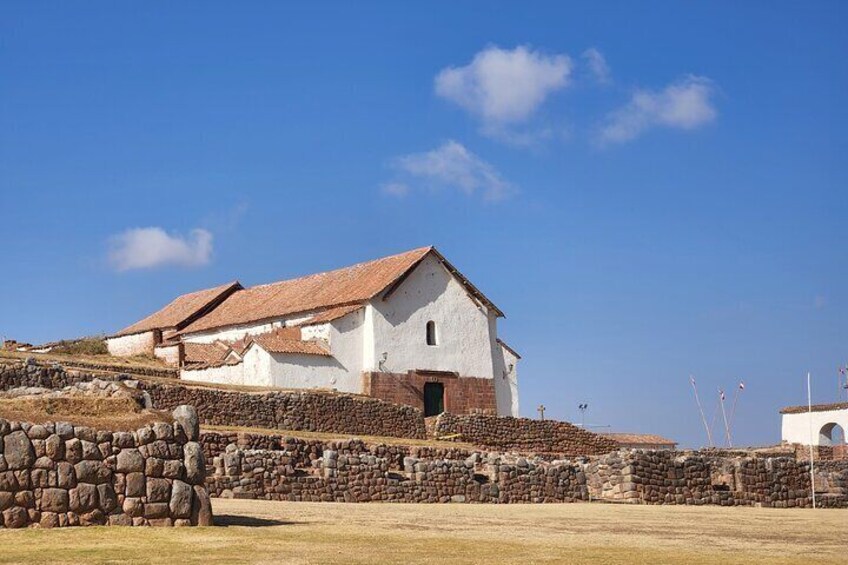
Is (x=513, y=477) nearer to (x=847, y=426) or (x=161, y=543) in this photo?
(x=161, y=543)

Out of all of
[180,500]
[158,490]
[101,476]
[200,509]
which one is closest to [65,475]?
[101,476]

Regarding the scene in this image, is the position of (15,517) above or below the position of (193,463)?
below

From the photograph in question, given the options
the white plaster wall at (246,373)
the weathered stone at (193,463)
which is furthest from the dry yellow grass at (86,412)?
the white plaster wall at (246,373)

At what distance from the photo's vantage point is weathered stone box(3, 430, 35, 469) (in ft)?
46.9

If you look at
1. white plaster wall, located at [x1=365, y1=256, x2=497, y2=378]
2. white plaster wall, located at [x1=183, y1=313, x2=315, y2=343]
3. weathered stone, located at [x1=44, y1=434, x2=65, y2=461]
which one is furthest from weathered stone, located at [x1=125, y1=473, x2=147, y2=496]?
white plaster wall, located at [x1=183, y1=313, x2=315, y2=343]

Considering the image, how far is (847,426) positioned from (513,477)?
35.7 metres

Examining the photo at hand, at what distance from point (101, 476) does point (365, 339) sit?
35.4m

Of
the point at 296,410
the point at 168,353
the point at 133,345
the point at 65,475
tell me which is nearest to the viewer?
the point at 65,475

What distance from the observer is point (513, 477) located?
2822 centimetres

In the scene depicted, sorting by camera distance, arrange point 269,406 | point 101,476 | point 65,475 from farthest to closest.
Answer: point 269,406 < point 101,476 < point 65,475

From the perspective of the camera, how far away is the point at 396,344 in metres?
51.2

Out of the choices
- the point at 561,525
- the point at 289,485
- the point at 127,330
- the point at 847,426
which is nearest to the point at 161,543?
the point at 561,525

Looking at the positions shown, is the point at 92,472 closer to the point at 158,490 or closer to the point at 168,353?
the point at 158,490

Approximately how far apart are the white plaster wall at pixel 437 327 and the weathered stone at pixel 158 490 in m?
34.6
